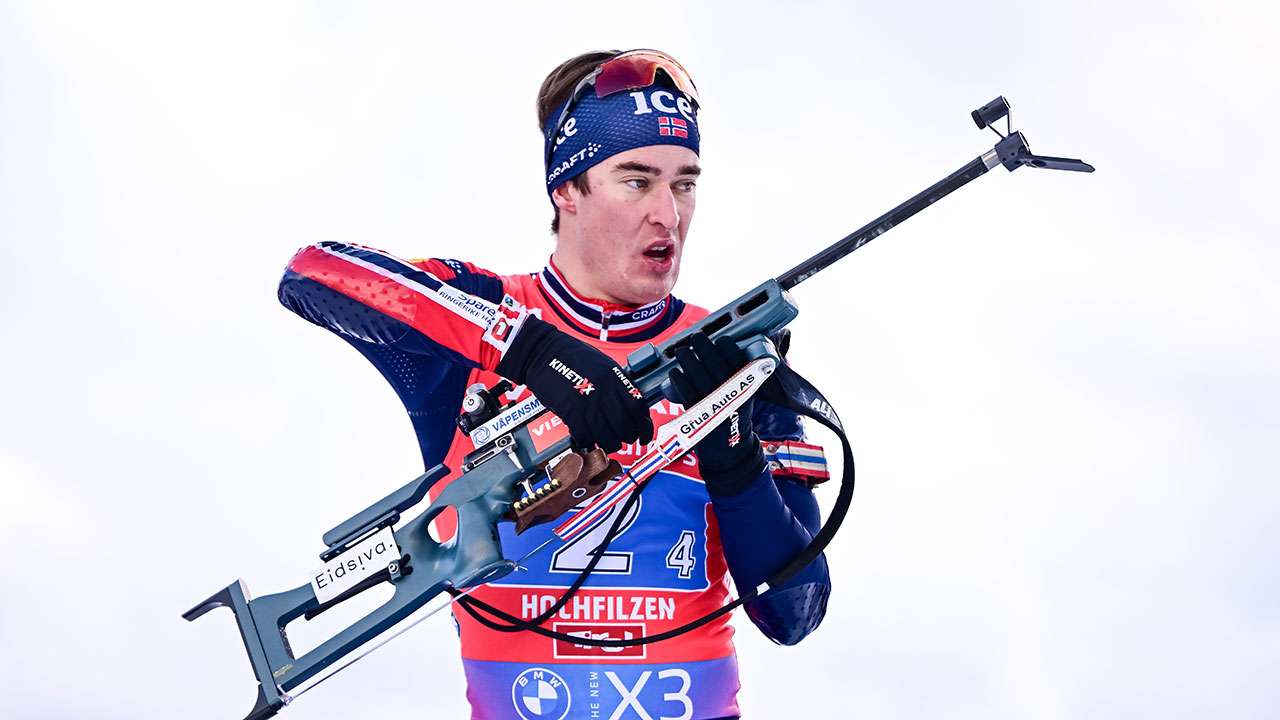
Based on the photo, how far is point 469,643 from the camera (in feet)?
9.86

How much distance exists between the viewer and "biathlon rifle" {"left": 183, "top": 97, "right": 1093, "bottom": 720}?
266 cm

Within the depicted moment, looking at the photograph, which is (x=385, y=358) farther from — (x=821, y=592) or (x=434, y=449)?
(x=821, y=592)

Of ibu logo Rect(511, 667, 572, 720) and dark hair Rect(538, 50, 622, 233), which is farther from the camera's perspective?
dark hair Rect(538, 50, 622, 233)

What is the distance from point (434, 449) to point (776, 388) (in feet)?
2.64

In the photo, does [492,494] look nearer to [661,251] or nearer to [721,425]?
[721,425]

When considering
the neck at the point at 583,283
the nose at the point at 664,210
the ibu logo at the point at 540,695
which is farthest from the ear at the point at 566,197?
the ibu logo at the point at 540,695

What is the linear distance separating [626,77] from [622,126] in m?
0.14

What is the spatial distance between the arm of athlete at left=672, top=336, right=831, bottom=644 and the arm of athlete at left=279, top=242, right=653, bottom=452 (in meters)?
0.17

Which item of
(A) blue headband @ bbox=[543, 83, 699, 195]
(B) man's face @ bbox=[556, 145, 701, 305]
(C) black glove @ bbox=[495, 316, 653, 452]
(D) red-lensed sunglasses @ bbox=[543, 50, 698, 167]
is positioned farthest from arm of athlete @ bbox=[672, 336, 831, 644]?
(D) red-lensed sunglasses @ bbox=[543, 50, 698, 167]

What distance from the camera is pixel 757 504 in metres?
2.90

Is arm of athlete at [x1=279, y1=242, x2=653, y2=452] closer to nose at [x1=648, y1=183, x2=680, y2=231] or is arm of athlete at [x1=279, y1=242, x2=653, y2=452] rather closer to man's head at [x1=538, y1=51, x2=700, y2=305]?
man's head at [x1=538, y1=51, x2=700, y2=305]

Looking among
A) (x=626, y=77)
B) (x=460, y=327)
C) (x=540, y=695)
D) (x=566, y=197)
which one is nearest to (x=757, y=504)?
(x=540, y=695)

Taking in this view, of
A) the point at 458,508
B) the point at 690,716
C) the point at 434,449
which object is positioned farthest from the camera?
the point at 434,449

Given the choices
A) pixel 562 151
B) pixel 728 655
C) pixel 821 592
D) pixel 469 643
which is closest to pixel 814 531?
pixel 821 592
